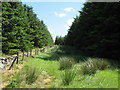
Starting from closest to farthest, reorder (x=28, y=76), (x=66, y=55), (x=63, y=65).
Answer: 1. (x=28, y=76)
2. (x=63, y=65)
3. (x=66, y=55)

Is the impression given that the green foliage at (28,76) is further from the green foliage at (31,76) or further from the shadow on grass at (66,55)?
the shadow on grass at (66,55)

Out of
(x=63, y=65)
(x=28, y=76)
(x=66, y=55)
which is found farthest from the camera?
(x=66, y=55)

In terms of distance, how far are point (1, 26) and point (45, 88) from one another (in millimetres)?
6980

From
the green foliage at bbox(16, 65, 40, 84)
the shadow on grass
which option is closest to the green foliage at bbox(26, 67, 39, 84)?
the green foliage at bbox(16, 65, 40, 84)

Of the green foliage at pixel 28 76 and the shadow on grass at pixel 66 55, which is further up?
the green foliage at pixel 28 76

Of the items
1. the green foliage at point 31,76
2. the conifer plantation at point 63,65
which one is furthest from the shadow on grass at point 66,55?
the green foliage at point 31,76

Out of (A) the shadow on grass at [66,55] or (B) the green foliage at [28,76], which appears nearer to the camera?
(B) the green foliage at [28,76]

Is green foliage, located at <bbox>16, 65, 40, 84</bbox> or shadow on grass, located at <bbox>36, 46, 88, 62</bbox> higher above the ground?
green foliage, located at <bbox>16, 65, 40, 84</bbox>

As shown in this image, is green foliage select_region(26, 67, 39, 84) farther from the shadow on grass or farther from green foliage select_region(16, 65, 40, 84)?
the shadow on grass

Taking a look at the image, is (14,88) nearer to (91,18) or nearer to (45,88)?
(45,88)

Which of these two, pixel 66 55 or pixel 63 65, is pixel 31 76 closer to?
pixel 63 65

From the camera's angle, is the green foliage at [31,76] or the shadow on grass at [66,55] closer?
the green foliage at [31,76]

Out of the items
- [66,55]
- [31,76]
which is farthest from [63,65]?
[66,55]

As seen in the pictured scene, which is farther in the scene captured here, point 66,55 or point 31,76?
point 66,55
